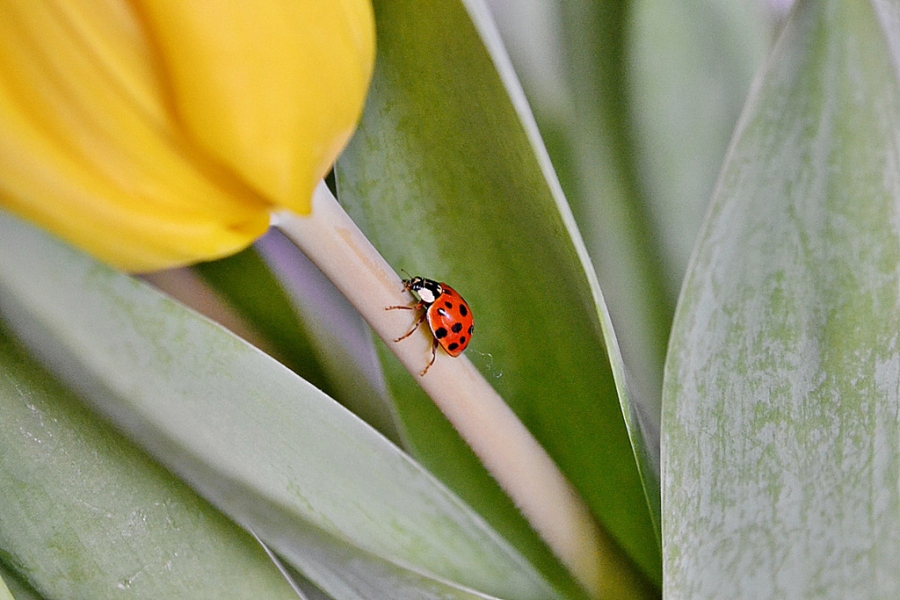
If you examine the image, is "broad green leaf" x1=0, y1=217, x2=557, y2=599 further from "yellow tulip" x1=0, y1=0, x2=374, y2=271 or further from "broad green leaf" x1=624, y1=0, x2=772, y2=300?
"broad green leaf" x1=624, y1=0, x2=772, y2=300

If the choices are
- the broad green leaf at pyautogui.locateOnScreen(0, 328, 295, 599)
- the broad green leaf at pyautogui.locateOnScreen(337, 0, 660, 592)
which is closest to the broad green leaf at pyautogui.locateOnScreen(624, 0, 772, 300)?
the broad green leaf at pyautogui.locateOnScreen(337, 0, 660, 592)

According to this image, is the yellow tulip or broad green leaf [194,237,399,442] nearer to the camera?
the yellow tulip

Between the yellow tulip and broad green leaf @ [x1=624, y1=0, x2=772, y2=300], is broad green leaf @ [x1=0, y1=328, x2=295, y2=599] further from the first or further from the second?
broad green leaf @ [x1=624, y1=0, x2=772, y2=300]

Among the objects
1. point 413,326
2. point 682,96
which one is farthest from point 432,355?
point 682,96

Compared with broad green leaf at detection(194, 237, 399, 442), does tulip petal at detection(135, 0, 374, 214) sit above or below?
above

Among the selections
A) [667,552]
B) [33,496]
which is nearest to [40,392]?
[33,496]

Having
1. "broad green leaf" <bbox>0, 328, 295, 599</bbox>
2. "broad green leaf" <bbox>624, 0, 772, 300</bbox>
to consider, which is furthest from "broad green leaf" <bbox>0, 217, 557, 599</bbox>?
"broad green leaf" <bbox>624, 0, 772, 300</bbox>

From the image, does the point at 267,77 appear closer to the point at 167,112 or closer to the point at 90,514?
the point at 167,112

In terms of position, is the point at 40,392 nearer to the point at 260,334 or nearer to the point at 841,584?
the point at 260,334
